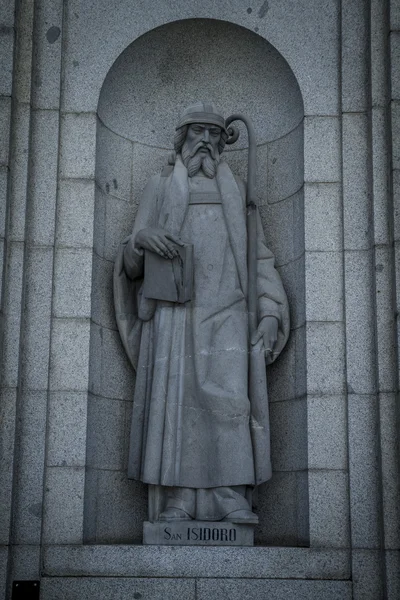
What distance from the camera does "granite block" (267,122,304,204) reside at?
34.4ft

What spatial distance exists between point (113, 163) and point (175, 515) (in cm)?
363

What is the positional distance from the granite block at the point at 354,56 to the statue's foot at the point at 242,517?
3.91 metres

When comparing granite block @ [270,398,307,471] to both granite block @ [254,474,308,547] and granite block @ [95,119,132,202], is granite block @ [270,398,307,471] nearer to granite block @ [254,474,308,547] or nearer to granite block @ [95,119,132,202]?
granite block @ [254,474,308,547]

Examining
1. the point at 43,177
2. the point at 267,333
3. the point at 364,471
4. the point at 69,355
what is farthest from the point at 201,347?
the point at 43,177

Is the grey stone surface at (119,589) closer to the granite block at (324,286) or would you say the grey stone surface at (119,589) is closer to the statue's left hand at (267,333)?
the statue's left hand at (267,333)

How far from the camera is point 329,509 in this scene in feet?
30.5

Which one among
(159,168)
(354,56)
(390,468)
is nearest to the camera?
(390,468)

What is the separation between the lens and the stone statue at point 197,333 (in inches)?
370

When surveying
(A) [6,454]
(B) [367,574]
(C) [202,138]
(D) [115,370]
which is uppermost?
(C) [202,138]

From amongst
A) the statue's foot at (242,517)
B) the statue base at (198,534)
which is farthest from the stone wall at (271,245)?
the statue's foot at (242,517)

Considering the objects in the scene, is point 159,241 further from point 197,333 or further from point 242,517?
point 242,517

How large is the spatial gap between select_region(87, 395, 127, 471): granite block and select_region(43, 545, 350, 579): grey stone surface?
92 cm

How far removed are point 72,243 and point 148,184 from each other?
1.02 m

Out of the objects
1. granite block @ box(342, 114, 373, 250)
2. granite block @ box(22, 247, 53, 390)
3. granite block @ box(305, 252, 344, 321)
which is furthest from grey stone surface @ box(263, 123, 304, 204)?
granite block @ box(22, 247, 53, 390)
